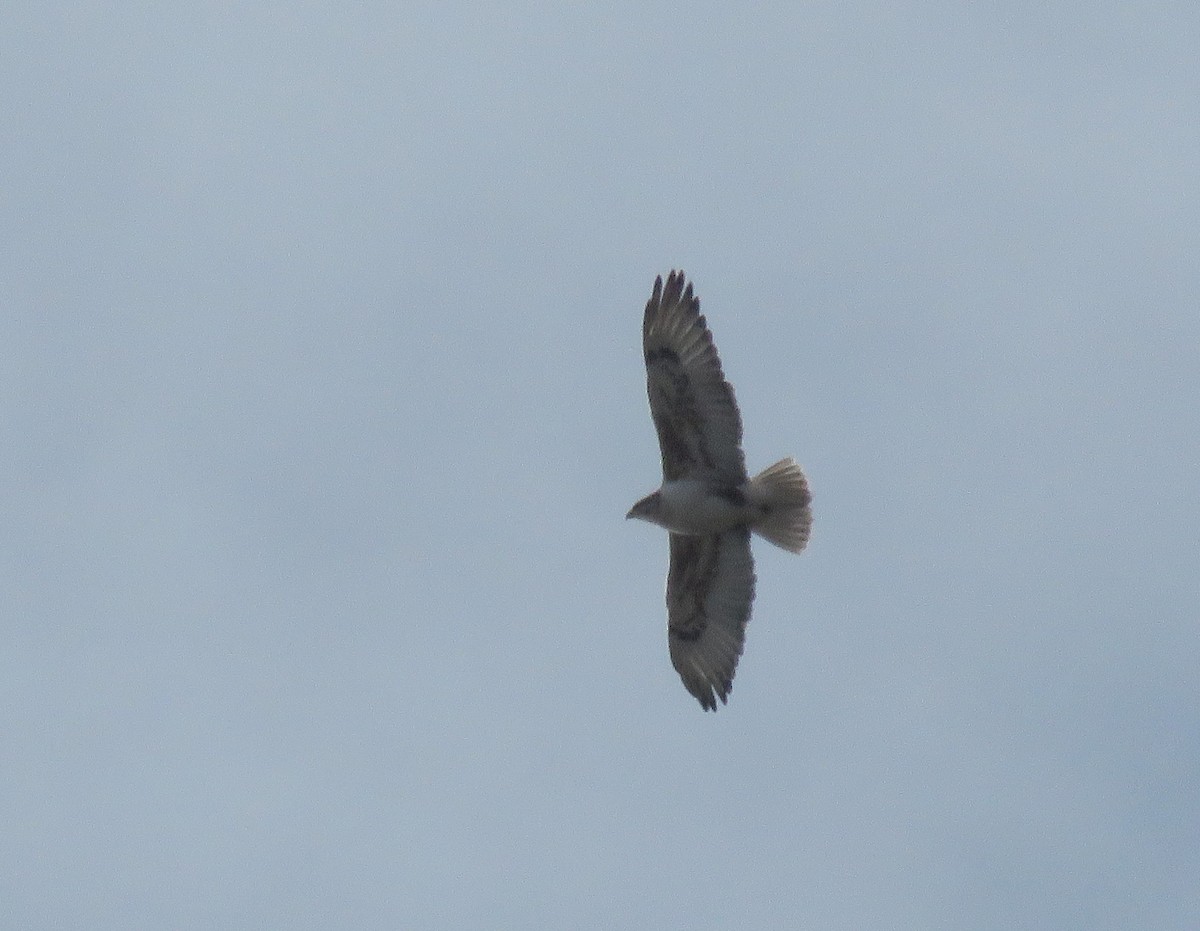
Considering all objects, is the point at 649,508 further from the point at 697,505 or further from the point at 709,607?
the point at 709,607

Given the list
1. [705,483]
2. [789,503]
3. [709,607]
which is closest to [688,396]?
[705,483]

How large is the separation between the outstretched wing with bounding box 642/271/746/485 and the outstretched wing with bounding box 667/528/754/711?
2.84ft

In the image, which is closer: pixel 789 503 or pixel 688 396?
pixel 688 396

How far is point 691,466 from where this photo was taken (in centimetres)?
1897

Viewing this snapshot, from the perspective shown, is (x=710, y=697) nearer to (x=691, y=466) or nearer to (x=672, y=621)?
(x=672, y=621)

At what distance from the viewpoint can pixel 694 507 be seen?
19.0 metres

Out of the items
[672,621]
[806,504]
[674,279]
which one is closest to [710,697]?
[672,621]

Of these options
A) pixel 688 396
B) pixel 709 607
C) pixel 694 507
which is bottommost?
pixel 709 607

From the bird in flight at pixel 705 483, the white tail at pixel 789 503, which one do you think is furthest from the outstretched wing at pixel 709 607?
the white tail at pixel 789 503

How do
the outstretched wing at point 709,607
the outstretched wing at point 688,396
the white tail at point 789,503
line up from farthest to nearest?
the outstretched wing at point 709,607, the white tail at point 789,503, the outstretched wing at point 688,396

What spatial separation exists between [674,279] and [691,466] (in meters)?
1.60

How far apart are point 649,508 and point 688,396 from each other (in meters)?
1.08

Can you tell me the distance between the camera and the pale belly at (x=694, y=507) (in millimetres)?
18922

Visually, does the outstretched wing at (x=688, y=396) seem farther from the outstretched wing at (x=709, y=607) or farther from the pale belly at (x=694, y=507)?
the outstretched wing at (x=709, y=607)
